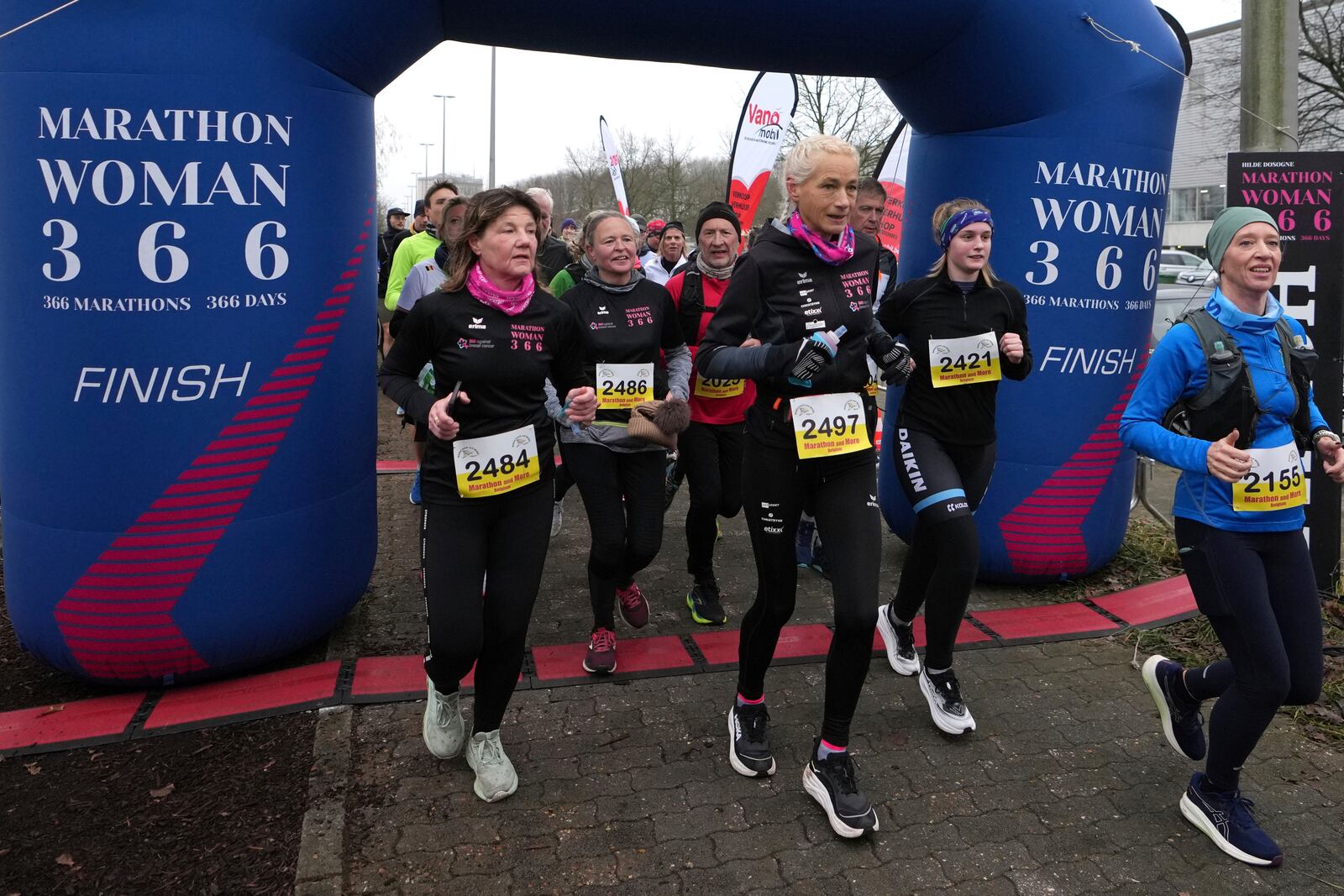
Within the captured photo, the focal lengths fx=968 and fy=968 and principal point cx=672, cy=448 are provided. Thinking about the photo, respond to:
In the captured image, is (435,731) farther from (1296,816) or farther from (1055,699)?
(1296,816)

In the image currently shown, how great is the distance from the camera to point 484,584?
3.31 meters

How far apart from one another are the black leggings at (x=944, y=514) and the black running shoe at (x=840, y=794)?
0.80 m

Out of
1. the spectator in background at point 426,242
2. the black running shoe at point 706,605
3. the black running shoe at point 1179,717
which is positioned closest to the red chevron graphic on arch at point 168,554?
the black running shoe at point 706,605

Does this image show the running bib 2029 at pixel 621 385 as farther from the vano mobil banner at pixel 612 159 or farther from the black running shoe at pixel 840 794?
the vano mobil banner at pixel 612 159

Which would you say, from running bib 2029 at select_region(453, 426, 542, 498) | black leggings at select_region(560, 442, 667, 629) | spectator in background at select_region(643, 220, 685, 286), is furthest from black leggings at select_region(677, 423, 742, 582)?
spectator in background at select_region(643, 220, 685, 286)

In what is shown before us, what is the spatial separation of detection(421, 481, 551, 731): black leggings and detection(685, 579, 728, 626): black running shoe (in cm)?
171

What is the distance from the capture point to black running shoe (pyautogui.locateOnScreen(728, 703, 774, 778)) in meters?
3.42

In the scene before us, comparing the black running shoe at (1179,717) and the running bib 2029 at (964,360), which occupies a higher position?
the running bib 2029 at (964,360)

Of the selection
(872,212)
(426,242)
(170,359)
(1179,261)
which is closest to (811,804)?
(170,359)

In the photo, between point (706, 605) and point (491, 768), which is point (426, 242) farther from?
point (491, 768)

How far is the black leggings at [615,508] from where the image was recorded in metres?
4.25

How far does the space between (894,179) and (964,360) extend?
546cm

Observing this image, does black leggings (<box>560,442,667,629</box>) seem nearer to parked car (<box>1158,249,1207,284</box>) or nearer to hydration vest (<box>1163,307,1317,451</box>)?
hydration vest (<box>1163,307,1317,451</box>)

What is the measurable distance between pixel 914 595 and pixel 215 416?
2.93 metres
